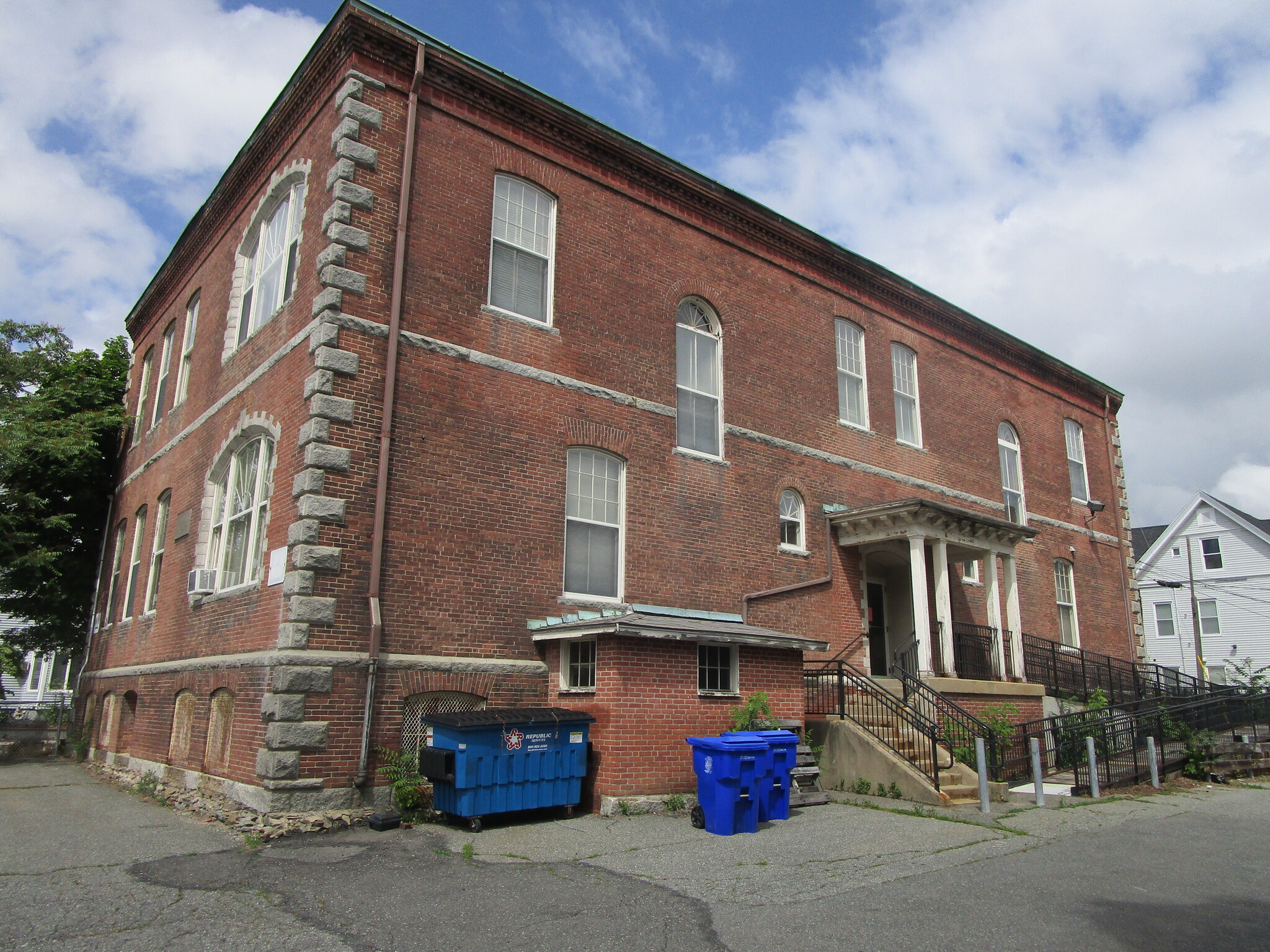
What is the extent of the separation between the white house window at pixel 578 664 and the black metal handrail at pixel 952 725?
4806mm

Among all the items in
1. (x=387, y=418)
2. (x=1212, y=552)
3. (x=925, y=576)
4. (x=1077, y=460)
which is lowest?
(x=925, y=576)

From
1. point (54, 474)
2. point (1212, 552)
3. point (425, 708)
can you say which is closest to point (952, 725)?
point (425, 708)

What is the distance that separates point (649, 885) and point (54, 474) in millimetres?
18594

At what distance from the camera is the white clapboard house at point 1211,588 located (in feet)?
122

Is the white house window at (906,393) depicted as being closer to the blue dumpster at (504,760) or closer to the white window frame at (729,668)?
the white window frame at (729,668)

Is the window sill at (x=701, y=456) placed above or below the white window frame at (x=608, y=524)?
above

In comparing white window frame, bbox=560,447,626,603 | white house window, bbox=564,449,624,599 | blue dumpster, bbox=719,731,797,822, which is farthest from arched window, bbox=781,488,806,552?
blue dumpster, bbox=719,731,797,822

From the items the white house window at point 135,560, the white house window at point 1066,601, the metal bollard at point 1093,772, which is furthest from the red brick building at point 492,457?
the white house window at point 1066,601

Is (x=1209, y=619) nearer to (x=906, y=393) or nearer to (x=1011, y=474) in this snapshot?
(x=1011, y=474)

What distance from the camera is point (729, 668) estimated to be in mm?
12523

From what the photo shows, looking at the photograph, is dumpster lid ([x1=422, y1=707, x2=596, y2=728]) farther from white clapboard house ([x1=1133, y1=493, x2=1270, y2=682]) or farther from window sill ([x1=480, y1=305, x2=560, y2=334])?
white clapboard house ([x1=1133, y1=493, x2=1270, y2=682])

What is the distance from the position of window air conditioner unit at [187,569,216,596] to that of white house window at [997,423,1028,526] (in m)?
17.4

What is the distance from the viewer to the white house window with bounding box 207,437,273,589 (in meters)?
12.5

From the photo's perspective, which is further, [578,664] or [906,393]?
[906,393]
